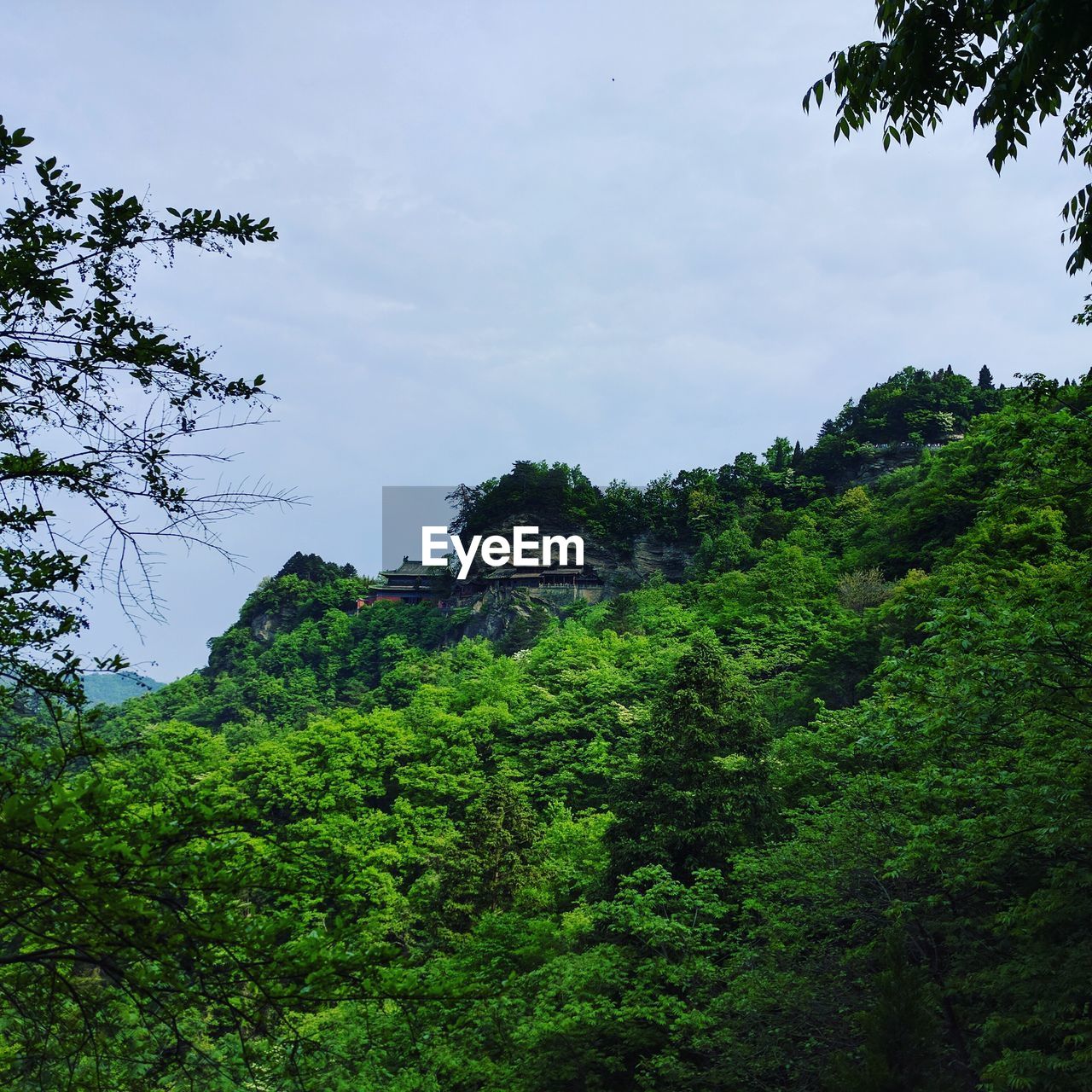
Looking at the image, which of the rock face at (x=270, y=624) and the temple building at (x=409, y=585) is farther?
the rock face at (x=270, y=624)

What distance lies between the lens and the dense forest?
3006 mm

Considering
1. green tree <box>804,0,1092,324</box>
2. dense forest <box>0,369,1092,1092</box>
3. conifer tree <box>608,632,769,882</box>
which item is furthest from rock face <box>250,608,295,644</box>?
green tree <box>804,0,1092,324</box>

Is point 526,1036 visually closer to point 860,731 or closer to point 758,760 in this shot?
point 758,760

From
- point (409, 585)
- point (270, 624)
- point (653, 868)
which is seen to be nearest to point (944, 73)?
point (653, 868)

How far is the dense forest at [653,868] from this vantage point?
118 inches

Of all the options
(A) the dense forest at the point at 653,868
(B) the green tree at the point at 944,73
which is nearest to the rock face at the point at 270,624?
(A) the dense forest at the point at 653,868

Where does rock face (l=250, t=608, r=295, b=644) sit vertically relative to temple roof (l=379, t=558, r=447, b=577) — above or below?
below

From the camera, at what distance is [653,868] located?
43.1 feet

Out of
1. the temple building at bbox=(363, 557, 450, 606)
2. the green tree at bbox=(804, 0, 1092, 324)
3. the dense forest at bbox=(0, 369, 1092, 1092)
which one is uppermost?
the temple building at bbox=(363, 557, 450, 606)

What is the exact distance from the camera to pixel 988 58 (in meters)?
3.84

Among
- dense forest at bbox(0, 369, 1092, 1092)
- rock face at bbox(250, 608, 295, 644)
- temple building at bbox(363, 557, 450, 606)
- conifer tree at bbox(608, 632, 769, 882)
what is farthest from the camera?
rock face at bbox(250, 608, 295, 644)

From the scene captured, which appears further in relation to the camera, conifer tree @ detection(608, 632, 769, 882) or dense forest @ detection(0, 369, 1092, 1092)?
conifer tree @ detection(608, 632, 769, 882)

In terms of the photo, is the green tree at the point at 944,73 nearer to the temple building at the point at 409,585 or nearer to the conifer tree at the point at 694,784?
the conifer tree at the point at 694,784

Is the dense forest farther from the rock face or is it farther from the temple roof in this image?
the rock face
